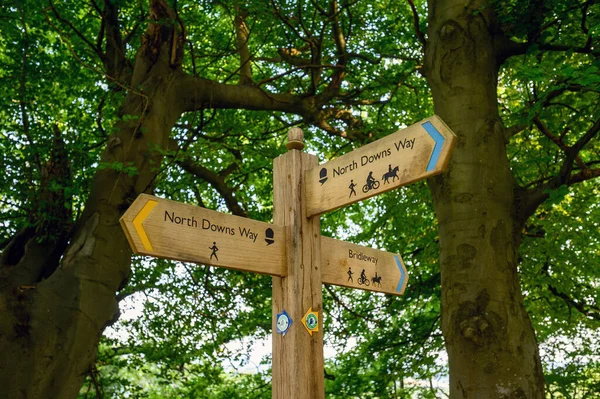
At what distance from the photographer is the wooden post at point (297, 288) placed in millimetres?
2744

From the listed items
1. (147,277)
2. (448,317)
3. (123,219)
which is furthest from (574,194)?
(123,219)

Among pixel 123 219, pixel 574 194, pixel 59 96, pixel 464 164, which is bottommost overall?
pixel 123 219

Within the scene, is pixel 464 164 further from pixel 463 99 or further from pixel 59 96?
pixel 59 96

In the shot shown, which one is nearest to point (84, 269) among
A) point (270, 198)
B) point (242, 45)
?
point (242, 45)

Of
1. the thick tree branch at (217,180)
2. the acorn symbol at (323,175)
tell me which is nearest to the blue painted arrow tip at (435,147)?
the acorn symbol at (323,175)

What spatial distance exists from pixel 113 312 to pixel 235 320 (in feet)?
14.9

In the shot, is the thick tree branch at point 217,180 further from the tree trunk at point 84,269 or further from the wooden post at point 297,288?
the wooden post at point 297,288

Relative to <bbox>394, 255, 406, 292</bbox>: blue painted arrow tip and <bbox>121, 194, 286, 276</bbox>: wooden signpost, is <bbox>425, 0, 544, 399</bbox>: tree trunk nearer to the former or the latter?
<bbox>394, 255, 406, 292</bbox>: blue painted arrow tip

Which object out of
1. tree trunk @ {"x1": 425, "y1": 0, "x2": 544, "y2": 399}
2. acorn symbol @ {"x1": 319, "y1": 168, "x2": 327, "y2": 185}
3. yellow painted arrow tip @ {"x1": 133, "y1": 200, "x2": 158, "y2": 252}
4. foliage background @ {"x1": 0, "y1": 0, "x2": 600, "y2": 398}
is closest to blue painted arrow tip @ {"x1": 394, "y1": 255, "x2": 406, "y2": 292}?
acorn symbol @ {"x1": 319, "y1": 168, "x2": 327, "y2": 185}

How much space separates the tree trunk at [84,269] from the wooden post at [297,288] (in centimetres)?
256

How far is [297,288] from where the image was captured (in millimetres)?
2855

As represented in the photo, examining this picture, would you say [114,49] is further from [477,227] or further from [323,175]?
[323,175]

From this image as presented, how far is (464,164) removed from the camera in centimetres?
473

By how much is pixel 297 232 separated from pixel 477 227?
2021mm
